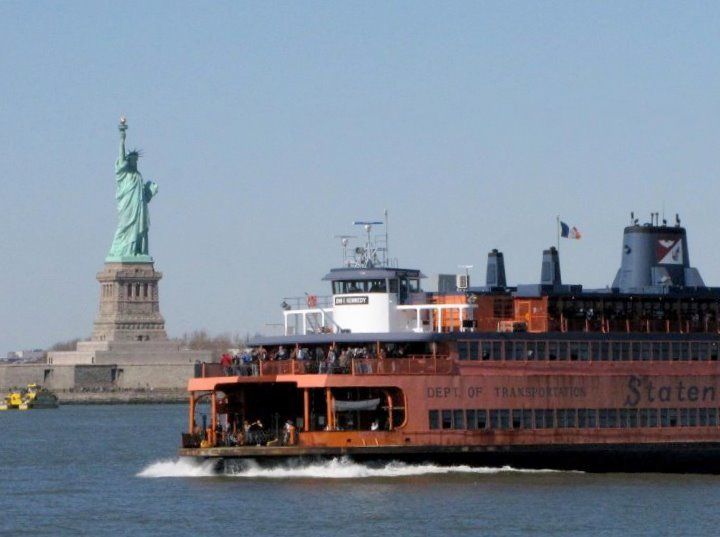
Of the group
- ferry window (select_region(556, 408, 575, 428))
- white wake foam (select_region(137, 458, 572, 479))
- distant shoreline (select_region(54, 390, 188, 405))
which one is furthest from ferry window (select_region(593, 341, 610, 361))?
distant shoreline (select_region(54, 390, 188, 405))

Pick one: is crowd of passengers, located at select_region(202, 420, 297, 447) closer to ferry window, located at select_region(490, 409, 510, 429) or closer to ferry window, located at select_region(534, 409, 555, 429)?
ferry window, located at select_region(490, 409, 510, 429)

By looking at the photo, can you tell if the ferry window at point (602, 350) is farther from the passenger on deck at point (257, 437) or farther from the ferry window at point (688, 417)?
the passenger on deck at point (257, 437)

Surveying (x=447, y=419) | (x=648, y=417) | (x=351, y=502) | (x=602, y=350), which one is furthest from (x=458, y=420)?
(x=351, y=502)

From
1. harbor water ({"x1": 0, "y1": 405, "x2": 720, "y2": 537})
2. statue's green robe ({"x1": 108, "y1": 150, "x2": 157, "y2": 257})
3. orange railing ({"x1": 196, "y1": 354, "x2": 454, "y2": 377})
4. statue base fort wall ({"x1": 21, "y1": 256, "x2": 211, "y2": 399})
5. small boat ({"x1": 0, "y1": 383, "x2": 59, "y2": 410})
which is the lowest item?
harbor water ({"x1": 0, "y1": 405, "x2": 720, "y2": 537})

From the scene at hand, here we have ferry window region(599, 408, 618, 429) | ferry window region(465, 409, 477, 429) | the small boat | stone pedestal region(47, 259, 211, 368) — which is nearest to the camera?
ferry window region(465, 409, 477, 429)

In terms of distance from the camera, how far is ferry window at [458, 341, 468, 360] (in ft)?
206

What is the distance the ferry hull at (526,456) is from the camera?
60.9 metres

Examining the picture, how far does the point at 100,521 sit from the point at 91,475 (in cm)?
1576

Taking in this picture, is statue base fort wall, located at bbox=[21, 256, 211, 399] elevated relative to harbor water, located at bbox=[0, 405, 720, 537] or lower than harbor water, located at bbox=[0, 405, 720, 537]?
elevated

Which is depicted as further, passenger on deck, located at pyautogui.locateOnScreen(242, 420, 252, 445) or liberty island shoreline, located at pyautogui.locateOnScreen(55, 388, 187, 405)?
liberty island shoreline, located at pyautogui.locateOnScreen(55, 388, 187, 405)

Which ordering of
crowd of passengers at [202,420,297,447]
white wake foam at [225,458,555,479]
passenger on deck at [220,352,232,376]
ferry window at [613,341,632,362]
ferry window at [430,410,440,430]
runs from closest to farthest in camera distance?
white wake foam at [225,458,555,479] < crowd of passengers at [202,420,297,447] < ferry window at [430,410,440,430] < passenger on deck at [220,352,232,376] < ferry window at [613,341,632,362]

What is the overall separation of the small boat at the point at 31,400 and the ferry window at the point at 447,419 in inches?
4335

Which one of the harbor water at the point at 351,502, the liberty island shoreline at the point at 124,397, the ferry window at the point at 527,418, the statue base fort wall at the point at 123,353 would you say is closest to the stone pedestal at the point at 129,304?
the statue base fort wall at the point at 123,353

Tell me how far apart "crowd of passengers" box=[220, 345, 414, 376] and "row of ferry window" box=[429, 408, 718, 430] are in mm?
2440
